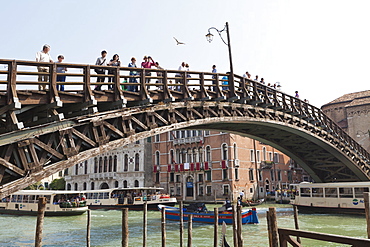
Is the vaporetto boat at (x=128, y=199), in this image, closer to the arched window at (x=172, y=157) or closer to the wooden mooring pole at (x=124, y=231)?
the arched window at (x=172, y=157)

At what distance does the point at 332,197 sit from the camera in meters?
19.2

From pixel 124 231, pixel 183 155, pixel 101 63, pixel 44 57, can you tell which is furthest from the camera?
pixel 183 155

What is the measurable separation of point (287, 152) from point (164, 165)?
52.7 feet

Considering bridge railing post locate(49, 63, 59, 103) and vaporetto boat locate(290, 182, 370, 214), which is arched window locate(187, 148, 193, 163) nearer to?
vaporetto boat locate(290, 182, 370, 214)

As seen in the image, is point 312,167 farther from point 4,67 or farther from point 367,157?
point 4,67

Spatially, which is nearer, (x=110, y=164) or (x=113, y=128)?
(x=113, y=128)

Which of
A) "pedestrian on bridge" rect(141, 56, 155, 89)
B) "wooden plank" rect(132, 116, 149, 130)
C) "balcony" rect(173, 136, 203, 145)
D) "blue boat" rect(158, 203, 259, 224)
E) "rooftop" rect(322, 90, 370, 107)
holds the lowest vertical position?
"blue boat" rect(158, 203, 259, 224)

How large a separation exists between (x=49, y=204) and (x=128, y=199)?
5636 mm

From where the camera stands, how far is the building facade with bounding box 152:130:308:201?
97.6ft

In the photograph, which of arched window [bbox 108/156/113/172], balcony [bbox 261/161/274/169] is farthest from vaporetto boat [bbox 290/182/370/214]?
arched window [bbox 108/156/113/172]

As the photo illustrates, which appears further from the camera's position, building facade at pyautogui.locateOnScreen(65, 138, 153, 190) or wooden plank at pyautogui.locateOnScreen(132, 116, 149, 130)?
building facade at pyautogui.locateOnScreen(65, 138, 153, 190)

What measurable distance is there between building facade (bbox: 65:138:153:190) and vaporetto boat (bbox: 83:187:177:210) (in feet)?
25.0

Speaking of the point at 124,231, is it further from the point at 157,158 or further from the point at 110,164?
the point at 110,164

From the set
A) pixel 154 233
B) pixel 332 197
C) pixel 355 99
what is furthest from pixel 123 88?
pixel 355 99
